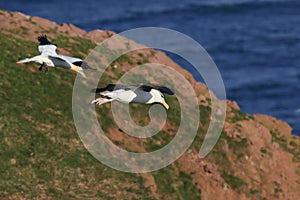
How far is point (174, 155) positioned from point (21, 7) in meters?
76.7

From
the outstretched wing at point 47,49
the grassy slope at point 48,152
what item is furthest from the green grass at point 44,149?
the outstretched wing at point 47,49

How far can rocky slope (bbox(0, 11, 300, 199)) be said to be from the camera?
48.4 meters

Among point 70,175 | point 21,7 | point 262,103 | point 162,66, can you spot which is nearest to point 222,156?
point 162,66

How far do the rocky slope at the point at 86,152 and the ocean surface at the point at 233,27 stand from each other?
43.9m

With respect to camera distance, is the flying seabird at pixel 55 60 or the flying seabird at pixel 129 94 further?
the flying seabird at pixel 129 94

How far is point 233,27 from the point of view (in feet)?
424

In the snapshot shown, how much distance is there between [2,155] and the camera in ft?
158

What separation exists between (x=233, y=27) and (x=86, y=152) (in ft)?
265

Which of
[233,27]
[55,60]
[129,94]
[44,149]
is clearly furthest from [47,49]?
[233,27]

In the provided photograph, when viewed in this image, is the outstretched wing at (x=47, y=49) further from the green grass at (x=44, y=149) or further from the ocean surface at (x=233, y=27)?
the ocean surface at (x=233, y=27)

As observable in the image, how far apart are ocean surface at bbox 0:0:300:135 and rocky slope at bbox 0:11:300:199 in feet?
144

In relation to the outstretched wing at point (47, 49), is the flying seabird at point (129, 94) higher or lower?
lower

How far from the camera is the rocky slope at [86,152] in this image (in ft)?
159

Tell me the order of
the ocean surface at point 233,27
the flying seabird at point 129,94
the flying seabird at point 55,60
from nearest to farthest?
the flying seabird at point 55,60 < the flying seabird at point 129,94 < the ocean surface at point 233,27
